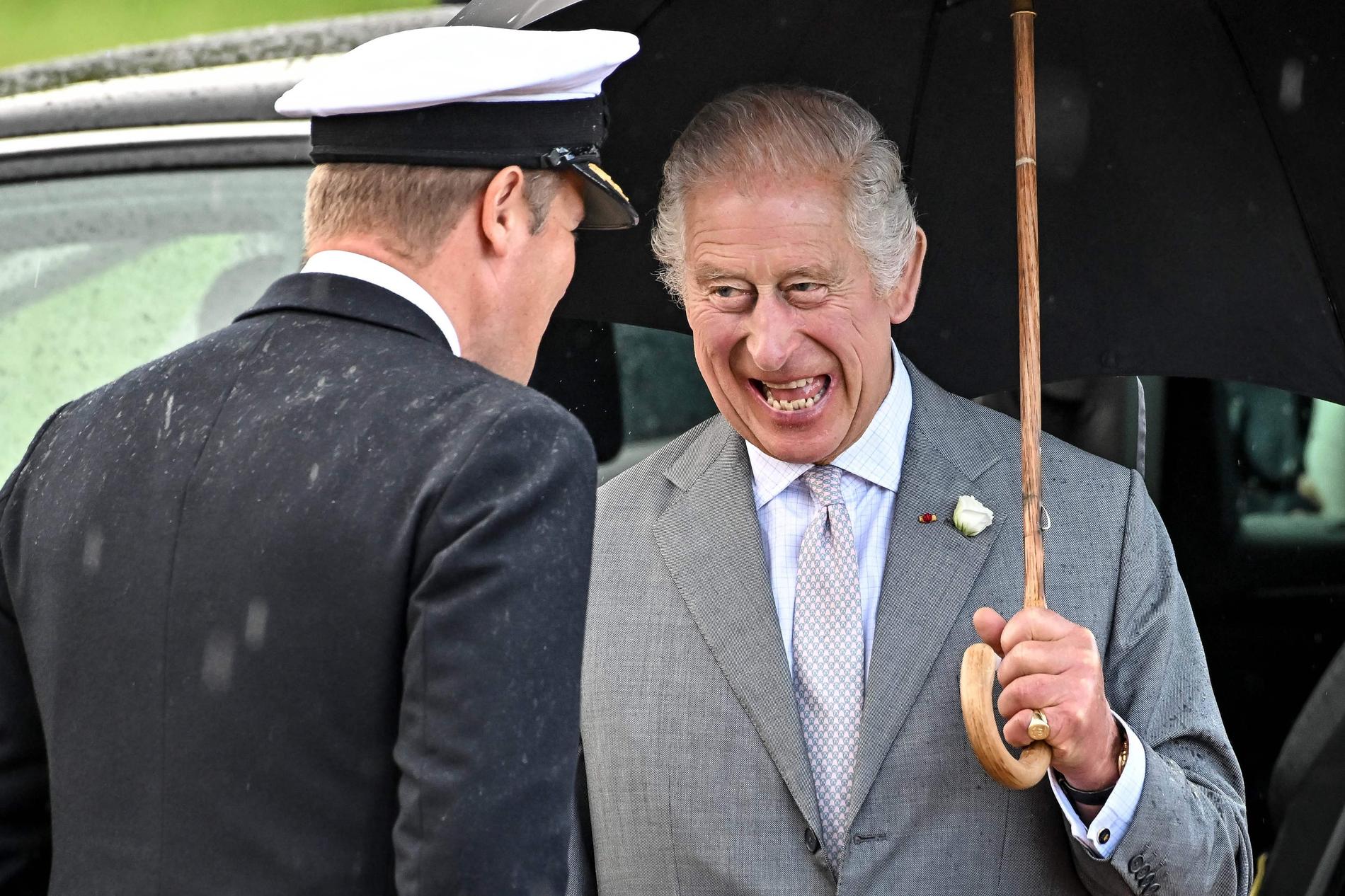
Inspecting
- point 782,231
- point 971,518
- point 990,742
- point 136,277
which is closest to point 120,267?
point 136,277

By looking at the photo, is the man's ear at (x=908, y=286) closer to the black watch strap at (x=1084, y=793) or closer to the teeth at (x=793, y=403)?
the teeth at (x=793, y=403)

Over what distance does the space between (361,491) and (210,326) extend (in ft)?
6.22

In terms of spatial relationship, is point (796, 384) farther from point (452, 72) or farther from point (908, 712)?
point (452, 72)

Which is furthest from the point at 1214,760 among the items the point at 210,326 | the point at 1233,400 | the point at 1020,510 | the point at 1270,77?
the point at 210,326

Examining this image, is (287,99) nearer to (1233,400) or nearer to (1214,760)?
(1214,760)

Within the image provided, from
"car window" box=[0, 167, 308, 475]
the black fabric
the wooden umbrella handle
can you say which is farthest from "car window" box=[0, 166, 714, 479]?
the black fabric

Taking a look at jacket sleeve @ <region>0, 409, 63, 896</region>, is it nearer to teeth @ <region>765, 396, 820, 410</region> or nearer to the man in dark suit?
the man in dark suit

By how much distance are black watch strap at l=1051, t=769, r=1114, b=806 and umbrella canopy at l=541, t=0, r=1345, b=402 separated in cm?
73

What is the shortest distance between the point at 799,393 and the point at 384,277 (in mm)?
881

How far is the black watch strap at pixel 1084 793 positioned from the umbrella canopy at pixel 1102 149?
73 centimetres

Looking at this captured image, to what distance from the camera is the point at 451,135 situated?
63.6 inches

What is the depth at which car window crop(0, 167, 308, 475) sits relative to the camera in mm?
3141

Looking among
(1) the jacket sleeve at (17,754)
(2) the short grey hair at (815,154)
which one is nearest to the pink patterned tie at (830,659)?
(2) the short grey hair at (815,154)

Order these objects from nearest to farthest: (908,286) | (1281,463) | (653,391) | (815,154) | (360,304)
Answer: (360,304), (815,154), (908,286), (653,391), (1281,463)
